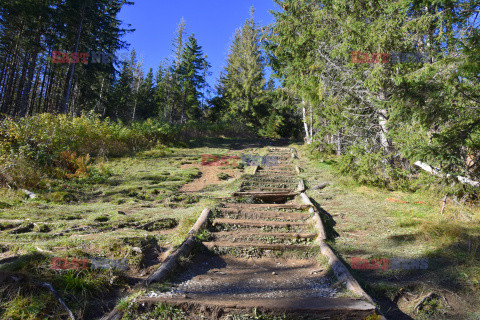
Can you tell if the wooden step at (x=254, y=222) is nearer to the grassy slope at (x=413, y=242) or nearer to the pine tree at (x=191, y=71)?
the grassy slope at (x=413, y=242)

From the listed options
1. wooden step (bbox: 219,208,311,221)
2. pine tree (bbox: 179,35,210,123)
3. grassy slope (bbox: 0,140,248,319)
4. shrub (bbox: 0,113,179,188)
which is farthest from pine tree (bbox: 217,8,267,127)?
wooden step (bbox: 219,208,311,221)

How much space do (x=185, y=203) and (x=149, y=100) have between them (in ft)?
121

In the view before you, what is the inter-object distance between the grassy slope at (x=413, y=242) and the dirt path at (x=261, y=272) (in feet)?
1.92

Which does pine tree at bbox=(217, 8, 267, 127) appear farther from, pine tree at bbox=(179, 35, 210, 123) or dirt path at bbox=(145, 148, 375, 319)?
dirt path at bbox=(145, 148, 375, 319)

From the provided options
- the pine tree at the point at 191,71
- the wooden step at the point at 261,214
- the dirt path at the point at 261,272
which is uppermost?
the pine tree at the point at 191,71

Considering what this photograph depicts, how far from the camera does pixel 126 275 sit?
3.26m

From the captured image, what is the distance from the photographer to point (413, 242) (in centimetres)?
454

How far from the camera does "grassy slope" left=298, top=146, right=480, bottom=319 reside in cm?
297

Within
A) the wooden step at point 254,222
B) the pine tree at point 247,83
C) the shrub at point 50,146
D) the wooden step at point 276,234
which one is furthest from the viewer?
the pine tree at point 247,83

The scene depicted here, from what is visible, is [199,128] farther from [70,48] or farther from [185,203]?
[185,203]

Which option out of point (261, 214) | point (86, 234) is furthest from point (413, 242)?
point (86, 234)

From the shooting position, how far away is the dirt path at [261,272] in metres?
2.53

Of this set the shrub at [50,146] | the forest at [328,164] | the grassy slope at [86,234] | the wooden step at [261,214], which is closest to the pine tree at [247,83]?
the forest at [328,164]

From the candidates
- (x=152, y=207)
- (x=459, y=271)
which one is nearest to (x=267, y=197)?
(x=152, y=207)
